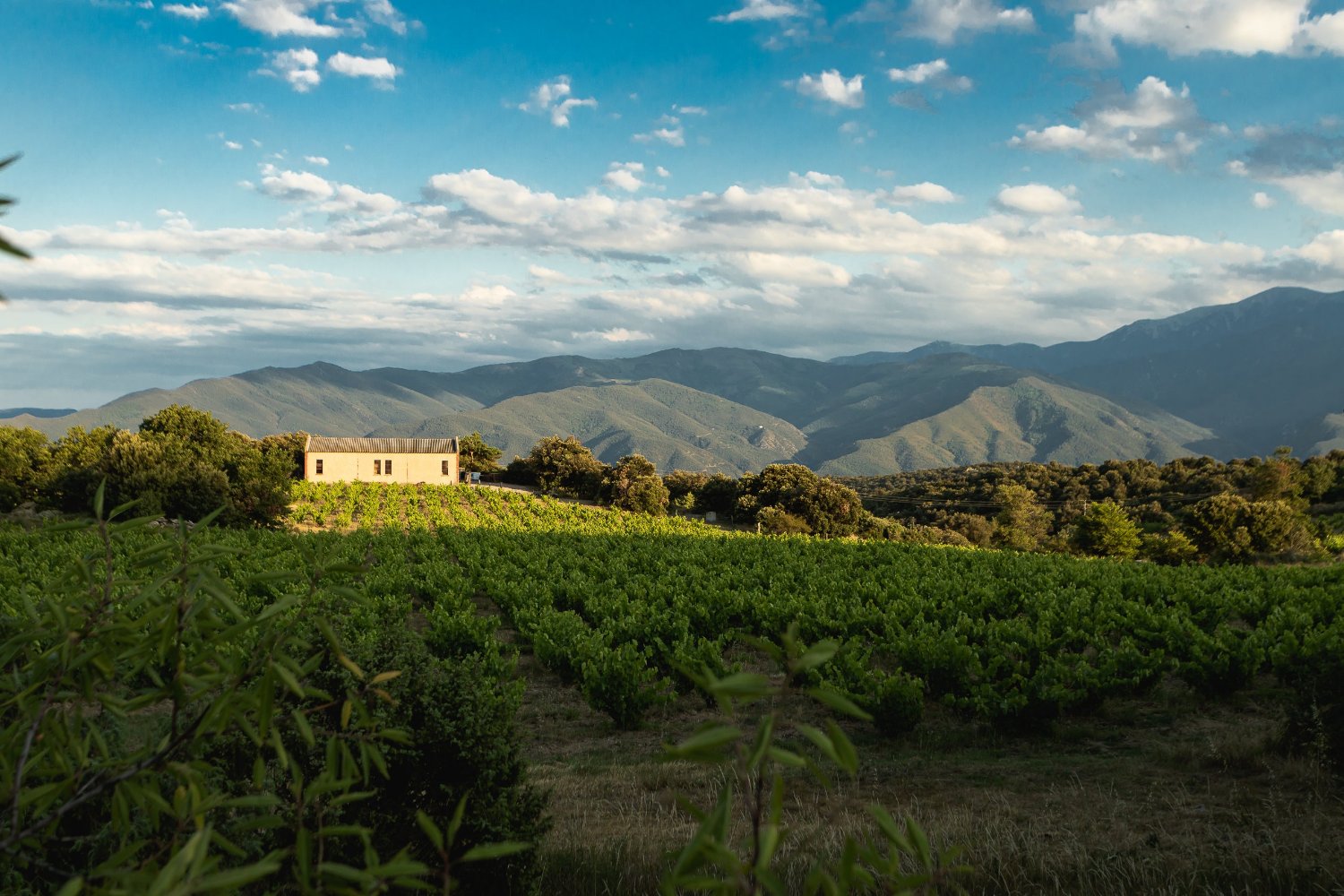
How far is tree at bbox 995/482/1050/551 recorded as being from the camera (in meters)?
53.7

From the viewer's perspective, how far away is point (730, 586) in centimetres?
2245

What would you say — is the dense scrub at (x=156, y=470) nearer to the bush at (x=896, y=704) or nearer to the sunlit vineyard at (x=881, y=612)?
the sunlit vineyard at (x=881, y=612)

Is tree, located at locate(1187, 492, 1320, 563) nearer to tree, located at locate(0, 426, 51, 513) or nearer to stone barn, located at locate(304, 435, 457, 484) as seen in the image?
stone barn, located at locate(304, 435, 457, 484)

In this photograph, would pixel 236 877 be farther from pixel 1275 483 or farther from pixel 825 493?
pixel 1275 483

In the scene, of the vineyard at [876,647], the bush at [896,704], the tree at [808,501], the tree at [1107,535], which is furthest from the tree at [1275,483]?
the bush at [896,704]

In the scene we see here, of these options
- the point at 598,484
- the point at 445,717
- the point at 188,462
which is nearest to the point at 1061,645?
the point at 445,717

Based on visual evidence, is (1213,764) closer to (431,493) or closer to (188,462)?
(188,462)

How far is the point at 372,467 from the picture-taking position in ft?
217

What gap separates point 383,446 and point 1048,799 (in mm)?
64557

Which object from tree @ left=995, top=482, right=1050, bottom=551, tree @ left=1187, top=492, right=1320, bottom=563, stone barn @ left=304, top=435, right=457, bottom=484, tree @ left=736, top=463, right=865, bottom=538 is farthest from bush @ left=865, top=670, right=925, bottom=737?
stone barn @ left=304, top=435, right=457, bottom=484

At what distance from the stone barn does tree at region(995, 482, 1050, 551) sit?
41.4m

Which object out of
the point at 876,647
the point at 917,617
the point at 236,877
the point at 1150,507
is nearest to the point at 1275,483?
the point at 1150,507

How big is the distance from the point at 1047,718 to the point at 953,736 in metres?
1.39

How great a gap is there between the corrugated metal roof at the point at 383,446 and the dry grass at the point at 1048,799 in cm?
5486
